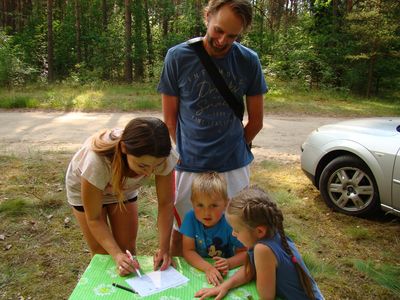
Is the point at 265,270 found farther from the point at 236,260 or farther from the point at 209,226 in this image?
the point at 209,226

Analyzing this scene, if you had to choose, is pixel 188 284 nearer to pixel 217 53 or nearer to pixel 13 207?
pixel 217 53

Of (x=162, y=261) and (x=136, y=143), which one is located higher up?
(x=136, y=143)

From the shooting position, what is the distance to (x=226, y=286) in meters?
1.97

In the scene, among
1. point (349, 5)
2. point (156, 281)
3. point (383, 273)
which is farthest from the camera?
point (349, 5)

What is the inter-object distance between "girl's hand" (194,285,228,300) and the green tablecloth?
0.09 feet

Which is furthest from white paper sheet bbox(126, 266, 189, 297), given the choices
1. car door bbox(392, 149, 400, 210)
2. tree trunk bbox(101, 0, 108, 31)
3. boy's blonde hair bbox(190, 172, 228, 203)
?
tree trunk bbox(101, 0, 108, 31)

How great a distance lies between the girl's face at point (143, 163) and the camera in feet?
6.66

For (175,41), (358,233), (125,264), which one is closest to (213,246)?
(125,264)

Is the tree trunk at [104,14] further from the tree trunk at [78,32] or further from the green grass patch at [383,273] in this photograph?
the green grass patch at [383,273]

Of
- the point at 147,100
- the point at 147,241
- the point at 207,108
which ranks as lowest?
the point at 147,241

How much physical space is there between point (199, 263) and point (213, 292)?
1.01 feet

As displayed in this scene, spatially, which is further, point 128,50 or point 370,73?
point 128,50

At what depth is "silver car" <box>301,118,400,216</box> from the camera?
4.05 meters

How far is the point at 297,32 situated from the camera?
19.8 m
